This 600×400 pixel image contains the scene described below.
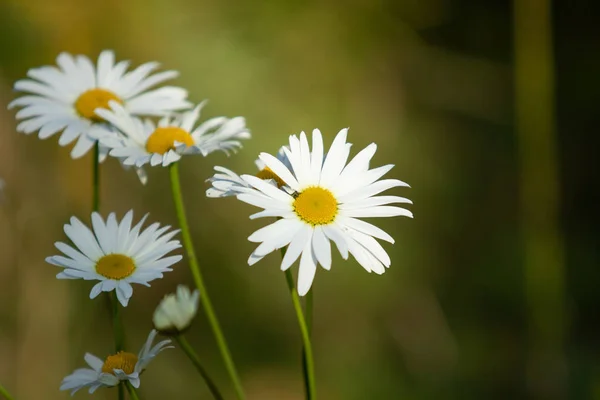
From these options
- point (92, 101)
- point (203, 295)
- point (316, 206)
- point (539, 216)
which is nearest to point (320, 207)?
point (316, 206)

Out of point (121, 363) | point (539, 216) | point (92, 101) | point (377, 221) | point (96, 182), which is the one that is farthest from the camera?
point (377, 221)

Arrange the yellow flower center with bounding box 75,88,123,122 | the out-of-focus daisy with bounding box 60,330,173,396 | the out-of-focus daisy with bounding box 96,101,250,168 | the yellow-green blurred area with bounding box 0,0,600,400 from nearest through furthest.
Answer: the out-of-focus daisy with bounding box 60,330,173,396, the out-of-focus daisy with bounding box 96,101,250,168, the yellow flower center with bounding box 75,88,123,122, the yellow-green blurred area with bounding box 0,0,600,400

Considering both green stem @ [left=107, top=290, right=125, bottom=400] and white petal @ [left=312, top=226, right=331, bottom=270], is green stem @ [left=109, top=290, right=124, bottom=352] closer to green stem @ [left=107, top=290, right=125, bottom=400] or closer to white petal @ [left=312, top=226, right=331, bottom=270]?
green stem @ [left=107, top=290, right=125, bottom=400]

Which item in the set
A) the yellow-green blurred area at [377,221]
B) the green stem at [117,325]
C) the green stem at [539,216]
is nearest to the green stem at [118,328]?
the green stem at [117,325]

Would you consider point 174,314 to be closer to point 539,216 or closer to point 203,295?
point 203,295

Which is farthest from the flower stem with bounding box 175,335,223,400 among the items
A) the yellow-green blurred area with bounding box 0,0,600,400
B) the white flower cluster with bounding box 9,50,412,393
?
the yellow-green blurred area with bounding box 0,0,600,400
